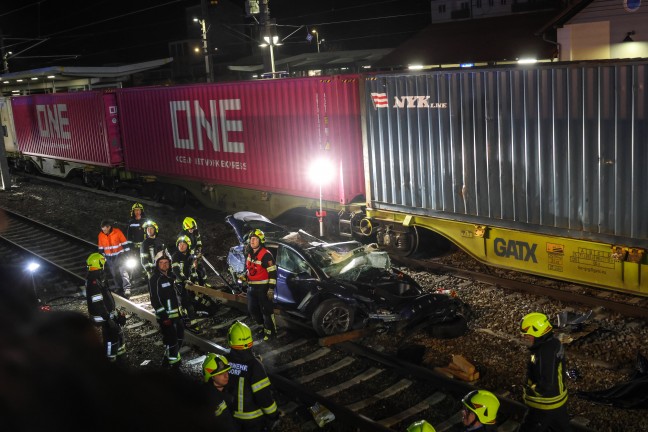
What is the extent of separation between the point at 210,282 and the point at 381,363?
17.3ft

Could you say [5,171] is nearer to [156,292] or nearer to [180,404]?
[156,292]

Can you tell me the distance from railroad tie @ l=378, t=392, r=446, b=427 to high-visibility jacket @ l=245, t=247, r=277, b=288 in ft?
9.91

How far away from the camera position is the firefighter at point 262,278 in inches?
377

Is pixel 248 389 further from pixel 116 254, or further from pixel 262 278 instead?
pixel 116 254

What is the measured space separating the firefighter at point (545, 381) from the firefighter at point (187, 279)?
5.75 m

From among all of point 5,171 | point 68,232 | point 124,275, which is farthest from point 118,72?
point 124,275

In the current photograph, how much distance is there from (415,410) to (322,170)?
788 cm

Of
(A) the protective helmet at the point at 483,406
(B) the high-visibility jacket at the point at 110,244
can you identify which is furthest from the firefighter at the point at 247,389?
(B) the high-visibility jacket at the point at 110,244

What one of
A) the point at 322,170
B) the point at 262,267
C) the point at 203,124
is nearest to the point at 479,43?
the point at 203,124

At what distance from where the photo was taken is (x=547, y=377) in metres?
5.89

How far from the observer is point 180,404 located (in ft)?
6.18

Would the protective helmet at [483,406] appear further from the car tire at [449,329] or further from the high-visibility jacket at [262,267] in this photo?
the high-visibility jacket at [262,267]

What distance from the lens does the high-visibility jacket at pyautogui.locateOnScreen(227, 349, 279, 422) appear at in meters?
5.86

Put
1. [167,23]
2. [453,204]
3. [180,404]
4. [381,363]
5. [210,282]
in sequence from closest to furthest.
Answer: [180,404] < [381,363] < [453,204] < [210,282] < [167,23]
